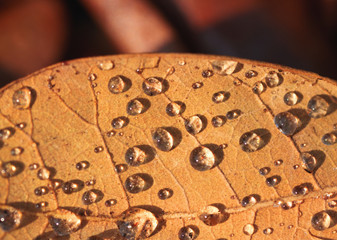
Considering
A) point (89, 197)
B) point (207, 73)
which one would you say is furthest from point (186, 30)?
point (89, 197)

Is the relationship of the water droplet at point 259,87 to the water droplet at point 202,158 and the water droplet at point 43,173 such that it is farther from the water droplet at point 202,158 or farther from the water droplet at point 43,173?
the water droplet at point 43,173

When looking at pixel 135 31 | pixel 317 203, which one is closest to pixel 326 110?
pixel 317 203

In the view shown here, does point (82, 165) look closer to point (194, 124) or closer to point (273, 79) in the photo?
point (194, 124)

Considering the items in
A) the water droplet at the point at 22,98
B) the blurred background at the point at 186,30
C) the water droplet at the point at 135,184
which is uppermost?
the blurred background at the point at 186,30

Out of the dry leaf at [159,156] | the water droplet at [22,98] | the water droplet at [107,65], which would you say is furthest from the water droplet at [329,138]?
the water droplet at [22,98]

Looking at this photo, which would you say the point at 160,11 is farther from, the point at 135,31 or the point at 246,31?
the point at 246,31

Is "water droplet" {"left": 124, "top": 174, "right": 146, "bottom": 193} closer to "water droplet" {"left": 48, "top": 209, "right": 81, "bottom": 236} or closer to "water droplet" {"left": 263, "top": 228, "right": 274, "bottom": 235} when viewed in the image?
"water droplet" {"left": 48, "top": 209, "right": 81, "bottom": 236}
